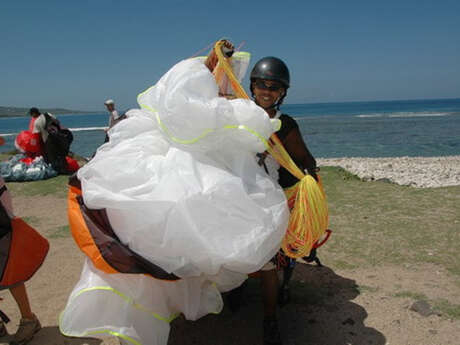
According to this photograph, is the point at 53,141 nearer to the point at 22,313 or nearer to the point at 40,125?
the point at 40,125

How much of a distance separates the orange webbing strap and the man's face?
1547 mm

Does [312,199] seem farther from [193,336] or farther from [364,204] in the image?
[364,204]

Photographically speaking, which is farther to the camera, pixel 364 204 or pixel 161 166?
pixel 364 204

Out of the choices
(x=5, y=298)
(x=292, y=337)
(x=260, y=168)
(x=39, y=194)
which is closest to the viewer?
(x=260, y=168)

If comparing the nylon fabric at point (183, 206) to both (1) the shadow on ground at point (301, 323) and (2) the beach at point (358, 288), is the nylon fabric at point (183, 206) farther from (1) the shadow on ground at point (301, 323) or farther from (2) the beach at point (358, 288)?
(2) the beach at point (358, 288)

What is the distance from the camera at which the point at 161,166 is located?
7.13ft

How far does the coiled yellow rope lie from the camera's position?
2.63 m

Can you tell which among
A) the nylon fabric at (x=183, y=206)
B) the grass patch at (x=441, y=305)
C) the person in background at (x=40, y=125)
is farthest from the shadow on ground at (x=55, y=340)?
the person in background at (x=40, y=125)

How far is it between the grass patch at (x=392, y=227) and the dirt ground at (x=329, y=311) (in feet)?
0.90

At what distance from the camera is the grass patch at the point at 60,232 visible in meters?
5.33

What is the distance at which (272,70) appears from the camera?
2.85 metres

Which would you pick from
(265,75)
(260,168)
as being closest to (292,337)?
(260,168)

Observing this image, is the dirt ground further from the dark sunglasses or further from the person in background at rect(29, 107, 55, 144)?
the person in background at rect(29, 107, 55, 144)

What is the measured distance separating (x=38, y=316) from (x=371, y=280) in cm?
311
